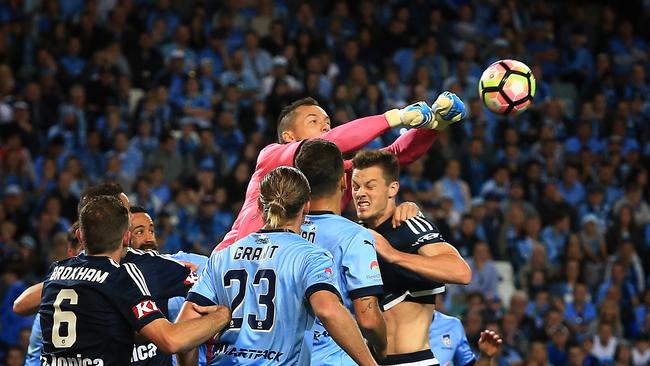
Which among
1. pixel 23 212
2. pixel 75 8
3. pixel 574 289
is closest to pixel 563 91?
pixel 574 289

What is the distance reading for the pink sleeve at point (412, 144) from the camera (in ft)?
25.2

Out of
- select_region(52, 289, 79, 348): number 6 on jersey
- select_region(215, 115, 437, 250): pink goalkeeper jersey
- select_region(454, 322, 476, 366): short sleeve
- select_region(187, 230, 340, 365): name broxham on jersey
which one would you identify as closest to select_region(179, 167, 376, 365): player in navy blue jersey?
select_region(187, 230, 340, 365): name broxham on jersey

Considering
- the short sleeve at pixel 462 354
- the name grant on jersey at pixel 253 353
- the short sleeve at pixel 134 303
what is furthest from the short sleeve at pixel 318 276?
the short sleeve at pixel 462 354

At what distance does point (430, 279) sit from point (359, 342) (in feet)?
4.54

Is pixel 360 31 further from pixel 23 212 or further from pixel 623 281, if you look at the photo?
pixel 23 212

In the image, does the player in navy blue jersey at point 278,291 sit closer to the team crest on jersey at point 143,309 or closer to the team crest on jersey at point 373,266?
the team crest on jersey at point 143,309

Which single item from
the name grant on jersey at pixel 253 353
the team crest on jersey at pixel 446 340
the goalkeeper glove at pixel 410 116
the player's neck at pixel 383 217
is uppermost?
the goalkeeper glove at pixel 410 116

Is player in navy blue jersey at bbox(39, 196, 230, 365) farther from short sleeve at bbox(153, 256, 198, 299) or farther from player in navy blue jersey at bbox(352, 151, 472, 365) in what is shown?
player in navy blue jersey at bbox(352, 151, 472, 365)

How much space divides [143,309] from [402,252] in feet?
6.29

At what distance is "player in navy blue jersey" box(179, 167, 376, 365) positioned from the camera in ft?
19.0

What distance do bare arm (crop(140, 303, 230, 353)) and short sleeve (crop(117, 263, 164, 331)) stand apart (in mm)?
42

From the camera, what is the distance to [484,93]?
7965mm

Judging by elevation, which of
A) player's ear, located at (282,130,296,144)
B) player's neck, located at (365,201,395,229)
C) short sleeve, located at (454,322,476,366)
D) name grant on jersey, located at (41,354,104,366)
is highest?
player's ear, located at (282,130,296,144)

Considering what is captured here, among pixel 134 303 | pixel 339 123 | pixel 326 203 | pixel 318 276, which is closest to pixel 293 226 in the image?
pixel 318 276
